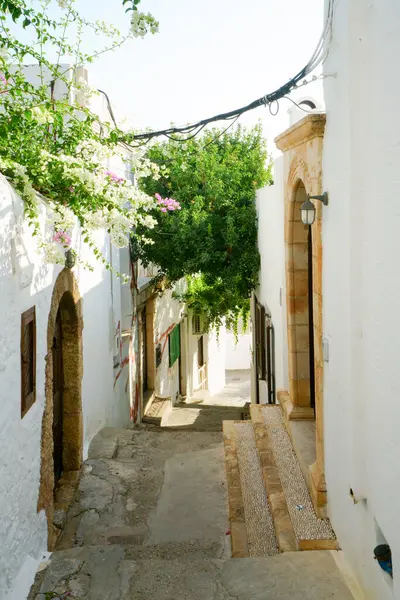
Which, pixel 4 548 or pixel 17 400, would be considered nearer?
pixel 4 548

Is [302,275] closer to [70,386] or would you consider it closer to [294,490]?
[294,490]

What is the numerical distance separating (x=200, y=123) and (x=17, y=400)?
12.0 ft

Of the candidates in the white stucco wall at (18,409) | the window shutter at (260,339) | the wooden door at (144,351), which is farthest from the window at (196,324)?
the white stucco wall at (18,409)

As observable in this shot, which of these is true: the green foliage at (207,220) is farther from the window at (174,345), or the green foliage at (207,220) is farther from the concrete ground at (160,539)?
the window at (174,345)

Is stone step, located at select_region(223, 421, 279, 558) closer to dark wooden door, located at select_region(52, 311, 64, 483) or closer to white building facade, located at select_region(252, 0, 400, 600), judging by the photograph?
white building facade, located at select_region(252, 0, 400, 600)

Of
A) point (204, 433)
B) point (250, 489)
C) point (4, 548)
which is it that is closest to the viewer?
point (4, 548)

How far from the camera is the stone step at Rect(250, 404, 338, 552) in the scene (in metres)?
→ 4.86

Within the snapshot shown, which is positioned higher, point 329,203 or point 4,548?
point 329,203

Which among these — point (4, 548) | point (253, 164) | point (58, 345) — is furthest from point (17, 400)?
point (253, 164)

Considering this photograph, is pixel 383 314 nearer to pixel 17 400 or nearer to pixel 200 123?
pixel 17 400

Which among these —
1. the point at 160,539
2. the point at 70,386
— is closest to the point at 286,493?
the point at 160,539

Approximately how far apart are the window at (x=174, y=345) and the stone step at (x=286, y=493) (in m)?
8.58

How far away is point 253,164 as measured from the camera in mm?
12406

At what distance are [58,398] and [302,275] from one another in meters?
3.22
